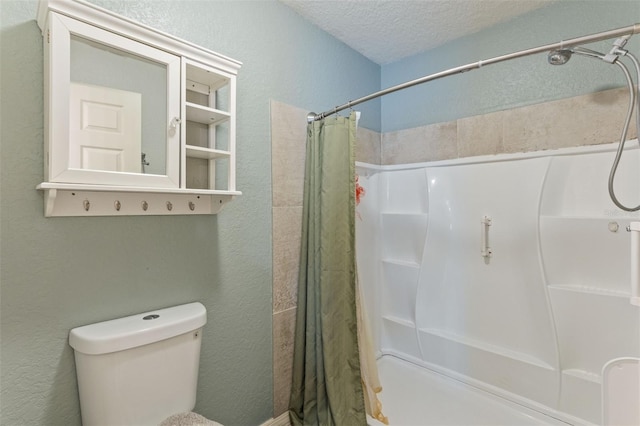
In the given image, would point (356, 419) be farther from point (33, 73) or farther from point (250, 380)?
point (33, 73)

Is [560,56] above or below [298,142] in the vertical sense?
above

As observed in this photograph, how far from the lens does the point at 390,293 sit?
2.30m

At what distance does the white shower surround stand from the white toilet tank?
51.0 inches

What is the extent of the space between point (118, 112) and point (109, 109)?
26mm

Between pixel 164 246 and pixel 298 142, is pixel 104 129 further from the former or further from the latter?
pixel 298 142

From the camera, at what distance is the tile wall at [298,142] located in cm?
154

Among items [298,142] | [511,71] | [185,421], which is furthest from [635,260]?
[185,421]

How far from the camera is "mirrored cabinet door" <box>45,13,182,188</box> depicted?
891mm

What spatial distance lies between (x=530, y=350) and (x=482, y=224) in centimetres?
74

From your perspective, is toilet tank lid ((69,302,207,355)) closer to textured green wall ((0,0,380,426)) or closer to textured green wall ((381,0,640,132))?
textured green wall ((0,0,380,426))

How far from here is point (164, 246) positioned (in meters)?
1.22

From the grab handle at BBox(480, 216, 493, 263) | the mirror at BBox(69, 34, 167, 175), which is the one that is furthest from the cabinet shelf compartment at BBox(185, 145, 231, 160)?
the grab handle at BBox(480, 216, 493, 263)

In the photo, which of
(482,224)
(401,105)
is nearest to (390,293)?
(482,224)

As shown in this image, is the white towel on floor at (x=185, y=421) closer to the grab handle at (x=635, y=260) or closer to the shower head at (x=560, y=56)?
the grab handle at (x=635, y=260)
